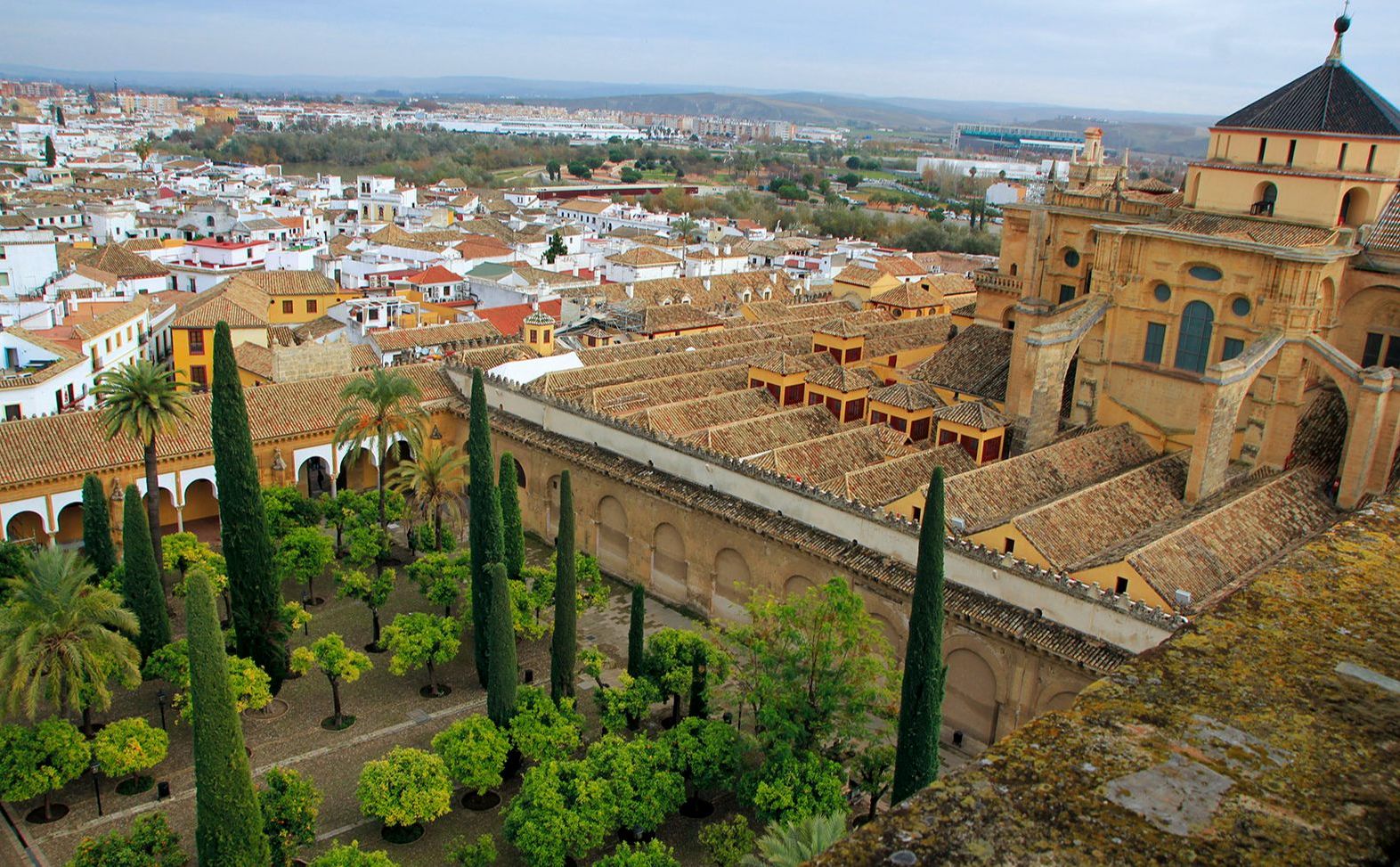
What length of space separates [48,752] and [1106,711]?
63.3ft

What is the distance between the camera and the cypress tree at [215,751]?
14336 millimetres

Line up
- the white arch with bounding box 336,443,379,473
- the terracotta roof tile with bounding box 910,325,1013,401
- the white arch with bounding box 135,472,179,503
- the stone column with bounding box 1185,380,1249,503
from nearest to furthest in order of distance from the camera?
the stone column with bounding box 1185,380,1249,503 < the white arch with bounding box 135,472,179,503 < the terracotta roof tile with bounding box 910,325,1013,401 < the white arch with bounding box 336,443,379,473

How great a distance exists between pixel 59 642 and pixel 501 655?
308 inches

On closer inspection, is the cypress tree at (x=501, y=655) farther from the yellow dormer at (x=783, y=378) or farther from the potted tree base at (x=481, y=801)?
the yellow dormer at (x=783, y=378)

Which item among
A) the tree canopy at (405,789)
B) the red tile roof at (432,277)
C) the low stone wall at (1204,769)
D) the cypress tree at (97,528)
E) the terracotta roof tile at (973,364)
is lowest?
the tree canopy at (405,789)

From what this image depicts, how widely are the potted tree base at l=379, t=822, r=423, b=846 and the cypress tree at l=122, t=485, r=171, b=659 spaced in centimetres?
761

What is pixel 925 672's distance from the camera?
15.6 m

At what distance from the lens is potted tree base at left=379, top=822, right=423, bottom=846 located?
1750 cm

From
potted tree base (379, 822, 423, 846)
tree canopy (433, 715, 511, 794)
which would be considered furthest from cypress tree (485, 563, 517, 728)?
potted tree base (379, 822, 423, 846)

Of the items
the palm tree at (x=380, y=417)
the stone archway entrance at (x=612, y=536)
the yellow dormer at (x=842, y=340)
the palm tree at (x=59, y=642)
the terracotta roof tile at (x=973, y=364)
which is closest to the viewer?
the palm tree at (x=59, y=642)

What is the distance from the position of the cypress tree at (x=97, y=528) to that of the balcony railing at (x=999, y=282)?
26407mm

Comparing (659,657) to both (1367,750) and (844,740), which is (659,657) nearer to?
(844,740)

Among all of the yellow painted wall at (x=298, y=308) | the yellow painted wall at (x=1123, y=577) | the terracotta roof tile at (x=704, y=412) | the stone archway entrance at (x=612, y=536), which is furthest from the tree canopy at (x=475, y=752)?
the yellow painted wall at (x=298, y=308)

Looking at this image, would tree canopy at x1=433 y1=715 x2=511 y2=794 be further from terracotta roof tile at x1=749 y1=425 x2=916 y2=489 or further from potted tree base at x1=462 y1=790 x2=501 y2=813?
terracotta roof tile at x1=749 y1=425 x2=916 y2=489
